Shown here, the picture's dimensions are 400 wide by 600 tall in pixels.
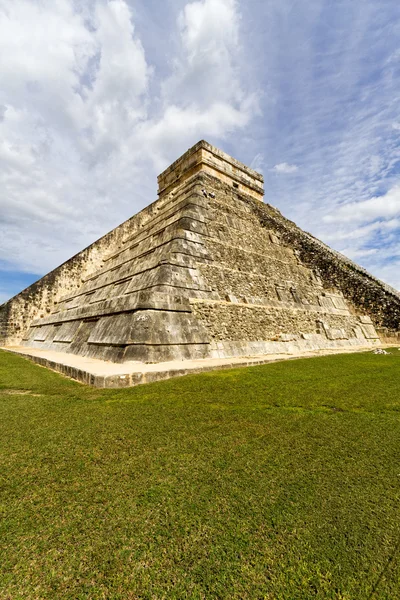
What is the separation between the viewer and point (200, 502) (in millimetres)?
1680

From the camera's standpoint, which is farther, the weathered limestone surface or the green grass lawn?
the weathered limestone surface

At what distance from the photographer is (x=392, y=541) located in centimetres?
139

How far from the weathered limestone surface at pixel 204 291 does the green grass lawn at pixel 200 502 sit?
11.5 feet

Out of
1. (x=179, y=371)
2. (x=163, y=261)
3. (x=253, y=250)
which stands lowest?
(x=179, y=371)

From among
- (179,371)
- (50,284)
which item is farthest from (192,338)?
(50,284)

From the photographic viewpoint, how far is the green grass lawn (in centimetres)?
120

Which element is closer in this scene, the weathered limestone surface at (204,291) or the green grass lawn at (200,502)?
the green grass lawn at (200,502)

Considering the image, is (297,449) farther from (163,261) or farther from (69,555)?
(163,261)

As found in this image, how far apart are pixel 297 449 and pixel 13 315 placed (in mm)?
16019

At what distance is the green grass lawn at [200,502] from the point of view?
1.20 meters

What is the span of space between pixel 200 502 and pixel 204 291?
6.84 meters

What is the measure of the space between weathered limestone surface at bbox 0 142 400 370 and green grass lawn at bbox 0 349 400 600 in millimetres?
3492

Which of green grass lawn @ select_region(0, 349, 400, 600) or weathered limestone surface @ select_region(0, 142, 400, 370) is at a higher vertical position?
weathered limestone surface @ select_region(0, 142, 400, 370)

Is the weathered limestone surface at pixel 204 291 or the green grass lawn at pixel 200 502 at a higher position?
the weathered limestone surface at pixel 204 291
